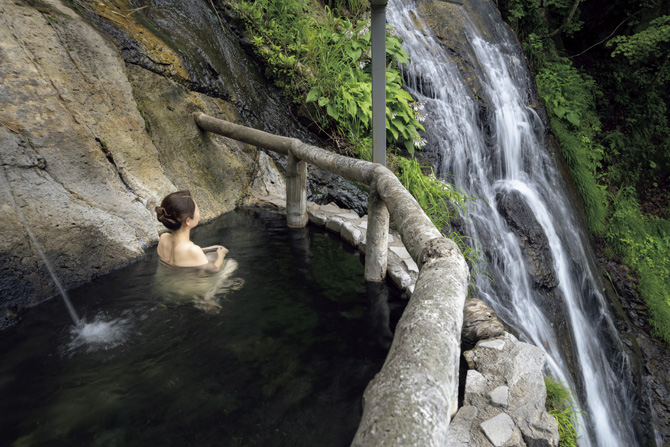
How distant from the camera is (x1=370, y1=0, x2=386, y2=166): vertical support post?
12.9 feet

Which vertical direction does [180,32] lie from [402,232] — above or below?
above

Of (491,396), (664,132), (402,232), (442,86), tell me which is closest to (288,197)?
(402,232)

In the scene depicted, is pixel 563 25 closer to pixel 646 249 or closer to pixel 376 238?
pixel 646 249

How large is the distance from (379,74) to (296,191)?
1.74 m

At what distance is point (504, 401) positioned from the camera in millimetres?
2434

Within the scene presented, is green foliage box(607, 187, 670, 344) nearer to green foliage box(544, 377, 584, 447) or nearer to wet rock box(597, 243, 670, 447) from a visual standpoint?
wet rock box(597, 243, 670, 447)

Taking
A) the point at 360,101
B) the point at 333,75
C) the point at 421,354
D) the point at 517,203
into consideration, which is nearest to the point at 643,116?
the point at 517,203

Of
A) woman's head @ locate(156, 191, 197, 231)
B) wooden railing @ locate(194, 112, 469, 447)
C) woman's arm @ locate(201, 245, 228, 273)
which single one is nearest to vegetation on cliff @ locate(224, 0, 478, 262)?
woman's arm @ locate(201, 245, 228, 273)

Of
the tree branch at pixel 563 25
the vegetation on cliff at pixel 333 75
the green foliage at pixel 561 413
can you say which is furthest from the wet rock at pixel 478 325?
the tree branch at pixel 563 25

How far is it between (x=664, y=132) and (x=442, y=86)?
634cm

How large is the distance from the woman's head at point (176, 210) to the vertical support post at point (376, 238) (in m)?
1.60

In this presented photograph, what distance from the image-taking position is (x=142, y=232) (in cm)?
452

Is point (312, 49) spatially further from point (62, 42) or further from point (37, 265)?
point (37, 265)

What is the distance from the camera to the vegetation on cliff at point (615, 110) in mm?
8305
